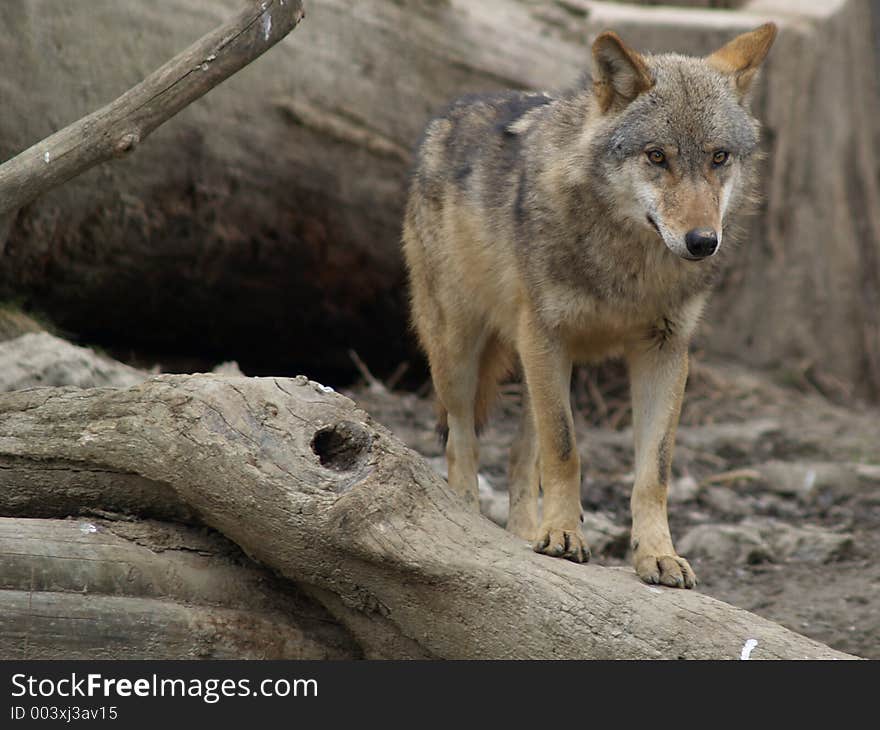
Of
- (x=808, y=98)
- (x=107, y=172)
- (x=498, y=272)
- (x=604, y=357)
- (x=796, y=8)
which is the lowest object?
(x=604, y=357)

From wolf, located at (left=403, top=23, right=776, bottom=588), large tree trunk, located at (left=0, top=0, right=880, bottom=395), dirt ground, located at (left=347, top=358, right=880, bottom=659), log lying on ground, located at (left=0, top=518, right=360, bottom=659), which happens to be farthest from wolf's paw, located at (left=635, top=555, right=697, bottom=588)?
large tree trunk, located at (left=0, top=0, right=880, bottom=395)

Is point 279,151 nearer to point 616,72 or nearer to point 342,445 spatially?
point 616,72

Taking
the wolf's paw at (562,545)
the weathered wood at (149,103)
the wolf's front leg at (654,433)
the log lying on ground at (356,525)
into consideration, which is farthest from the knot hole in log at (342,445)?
the weathered wood at (149,103)

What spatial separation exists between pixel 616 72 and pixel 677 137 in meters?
0.42

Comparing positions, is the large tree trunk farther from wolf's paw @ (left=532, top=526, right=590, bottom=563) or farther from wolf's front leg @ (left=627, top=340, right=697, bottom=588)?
wolf's front leg @ (left=627, top=340, right=697, bottom=588)

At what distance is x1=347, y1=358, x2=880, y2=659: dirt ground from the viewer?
212 inches

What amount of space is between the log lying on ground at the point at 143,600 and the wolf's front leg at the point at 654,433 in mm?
1225

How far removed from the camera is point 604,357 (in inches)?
201

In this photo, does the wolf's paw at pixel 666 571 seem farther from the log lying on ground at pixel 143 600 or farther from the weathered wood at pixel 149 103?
the weathered wood at pixel 149 103

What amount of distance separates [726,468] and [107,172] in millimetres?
4145

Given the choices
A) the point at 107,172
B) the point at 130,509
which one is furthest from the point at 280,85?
the point at 130,509

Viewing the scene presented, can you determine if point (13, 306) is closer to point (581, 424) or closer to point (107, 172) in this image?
point (107, 172)

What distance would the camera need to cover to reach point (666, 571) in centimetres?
424

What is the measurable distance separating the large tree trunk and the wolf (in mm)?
1895
